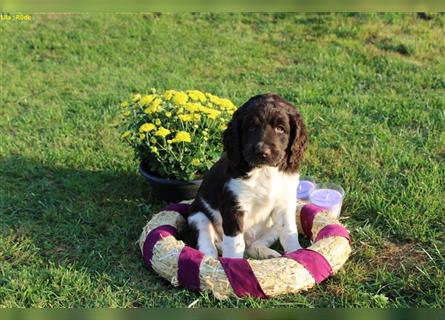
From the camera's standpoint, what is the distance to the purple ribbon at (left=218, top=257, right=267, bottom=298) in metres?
4.27

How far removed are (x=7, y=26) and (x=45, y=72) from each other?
7.95 feet

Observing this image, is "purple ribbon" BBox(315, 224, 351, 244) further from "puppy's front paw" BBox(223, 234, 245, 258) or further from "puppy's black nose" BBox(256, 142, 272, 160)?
"puppy's black nose" BBox(256, 142, 272, 160)

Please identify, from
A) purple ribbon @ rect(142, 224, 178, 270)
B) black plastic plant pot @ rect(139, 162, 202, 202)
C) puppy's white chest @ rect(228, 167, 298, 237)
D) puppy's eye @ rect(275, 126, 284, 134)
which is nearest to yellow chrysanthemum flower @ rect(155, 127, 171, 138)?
black plastic plant pot @ rect(139, 162, 202, 202)

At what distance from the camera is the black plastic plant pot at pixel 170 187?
5.63m

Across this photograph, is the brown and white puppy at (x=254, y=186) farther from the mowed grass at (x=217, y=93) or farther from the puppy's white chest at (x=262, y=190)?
the mowed grass at (x=217, y=93)

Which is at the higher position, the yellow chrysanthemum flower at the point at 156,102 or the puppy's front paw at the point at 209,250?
the yellow chrysanthemum flower at the point at 156,102

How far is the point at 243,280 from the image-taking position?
4281 mm

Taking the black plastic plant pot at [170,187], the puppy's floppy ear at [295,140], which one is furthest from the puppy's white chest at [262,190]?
the black plastic plant pot at [170,187]

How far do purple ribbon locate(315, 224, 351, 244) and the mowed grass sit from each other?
226 millimetres

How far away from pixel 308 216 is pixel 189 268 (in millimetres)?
1238

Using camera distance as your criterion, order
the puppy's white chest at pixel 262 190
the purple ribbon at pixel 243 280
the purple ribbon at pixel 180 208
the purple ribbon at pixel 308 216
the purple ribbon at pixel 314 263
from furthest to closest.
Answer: the purple ribbon at pixel 180 208
the purple ribbon at pixel 308 216
the puppy's white chest at pixel 262 190
the purple ribbon at pixel 314 263
the purple ribbon at pixel 243 280

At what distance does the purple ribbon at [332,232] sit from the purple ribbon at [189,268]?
3.18 feet

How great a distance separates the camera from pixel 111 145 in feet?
22.7

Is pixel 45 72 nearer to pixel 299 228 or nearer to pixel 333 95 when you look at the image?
pixel 333 95
